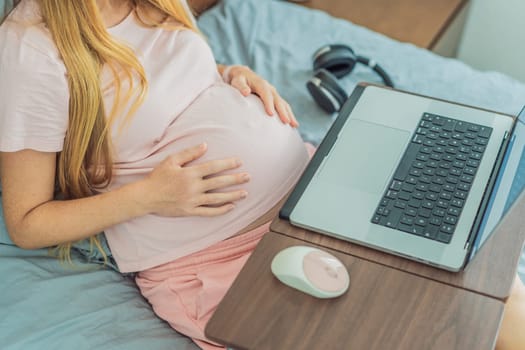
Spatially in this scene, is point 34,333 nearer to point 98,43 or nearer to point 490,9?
point 98,43

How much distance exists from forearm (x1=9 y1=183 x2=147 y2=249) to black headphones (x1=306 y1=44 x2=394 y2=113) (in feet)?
1.93

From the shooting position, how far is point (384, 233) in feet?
2.79

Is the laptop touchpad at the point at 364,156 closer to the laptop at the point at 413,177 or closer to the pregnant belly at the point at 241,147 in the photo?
Result: the laptop at the point at 413,177

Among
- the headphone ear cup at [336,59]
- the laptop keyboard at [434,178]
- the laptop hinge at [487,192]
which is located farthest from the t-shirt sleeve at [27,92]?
the headphone ear cup at [336,59]

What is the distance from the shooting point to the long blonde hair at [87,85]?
953 mm

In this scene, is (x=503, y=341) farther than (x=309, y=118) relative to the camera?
No

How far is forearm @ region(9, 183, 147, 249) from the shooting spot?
98 cm

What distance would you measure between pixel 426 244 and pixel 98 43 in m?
0.58

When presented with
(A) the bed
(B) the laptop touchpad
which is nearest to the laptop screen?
(B) the laptop touchpad

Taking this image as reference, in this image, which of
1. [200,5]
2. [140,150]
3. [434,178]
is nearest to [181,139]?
[140,150]

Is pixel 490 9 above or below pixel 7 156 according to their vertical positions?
above

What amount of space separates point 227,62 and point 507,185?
2.96 feet

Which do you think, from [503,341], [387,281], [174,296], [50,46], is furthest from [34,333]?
[503,341]

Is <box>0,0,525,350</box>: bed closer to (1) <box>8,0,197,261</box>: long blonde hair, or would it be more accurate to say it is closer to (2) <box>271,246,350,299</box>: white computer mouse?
(1) <box>8,0,197,261</box>: long blonde hair
